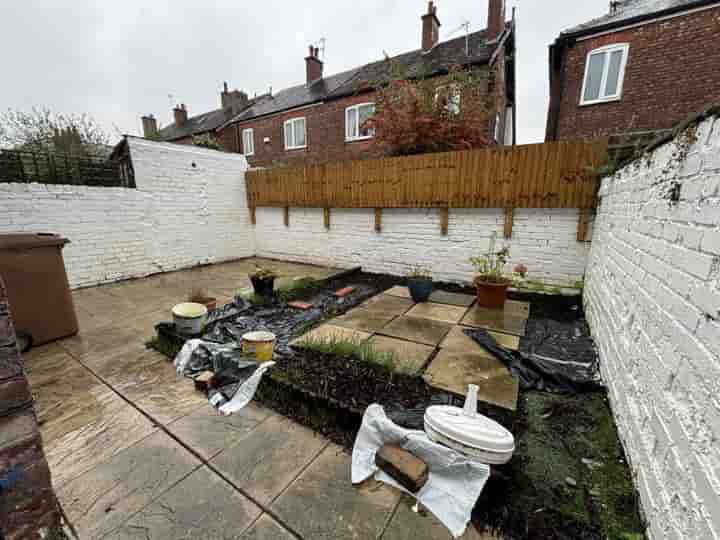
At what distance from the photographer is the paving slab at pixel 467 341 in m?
2.54

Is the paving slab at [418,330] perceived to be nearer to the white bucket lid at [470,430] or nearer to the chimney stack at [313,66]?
the white bucket lid at [470,430]

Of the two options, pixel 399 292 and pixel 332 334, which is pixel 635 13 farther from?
pixel 332 334

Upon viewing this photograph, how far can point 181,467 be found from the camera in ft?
4.86

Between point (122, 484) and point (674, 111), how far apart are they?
1063cm

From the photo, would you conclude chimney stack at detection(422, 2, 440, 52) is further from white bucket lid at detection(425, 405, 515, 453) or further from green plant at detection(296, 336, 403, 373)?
white bucket lid at detection(425, 405, 515, 453)

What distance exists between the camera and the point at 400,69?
20.1ft

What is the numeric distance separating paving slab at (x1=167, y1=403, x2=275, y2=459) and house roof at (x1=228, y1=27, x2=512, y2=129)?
6737mm

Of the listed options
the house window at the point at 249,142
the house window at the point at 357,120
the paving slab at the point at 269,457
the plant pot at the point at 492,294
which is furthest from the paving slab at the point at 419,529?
the house window at the point at 249,142

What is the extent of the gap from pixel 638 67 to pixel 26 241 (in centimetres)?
1111

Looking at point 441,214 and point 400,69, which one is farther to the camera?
point 400,69

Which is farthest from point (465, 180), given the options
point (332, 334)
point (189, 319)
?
point (189, 319)

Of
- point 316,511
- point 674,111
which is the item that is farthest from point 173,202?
point 674,111

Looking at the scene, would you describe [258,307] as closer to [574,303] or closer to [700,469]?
[700,469]

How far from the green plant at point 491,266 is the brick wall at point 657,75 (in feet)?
18.5
